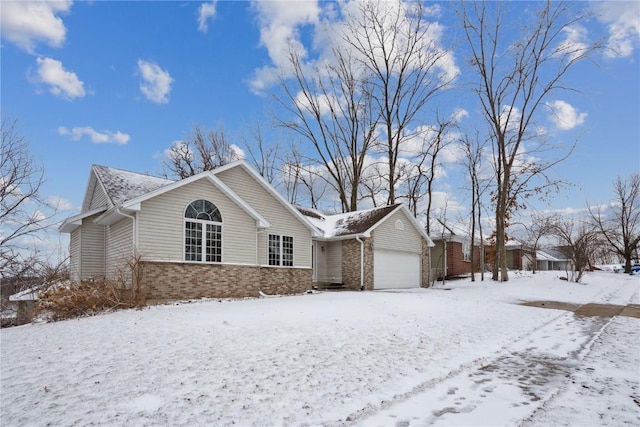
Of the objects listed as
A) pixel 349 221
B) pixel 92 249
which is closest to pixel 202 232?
pixel 92 249

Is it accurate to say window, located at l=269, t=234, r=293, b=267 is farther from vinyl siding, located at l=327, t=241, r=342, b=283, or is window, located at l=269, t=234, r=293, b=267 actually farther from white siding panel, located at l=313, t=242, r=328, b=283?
vinyl siding, located at l=327, t=241, r=342, b=283

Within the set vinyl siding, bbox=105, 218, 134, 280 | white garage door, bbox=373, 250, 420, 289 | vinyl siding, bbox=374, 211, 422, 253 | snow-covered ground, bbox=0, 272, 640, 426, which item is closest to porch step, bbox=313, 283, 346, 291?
white garage door, bbox=373, 250, 420, 289

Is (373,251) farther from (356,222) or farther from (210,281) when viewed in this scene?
(210,281)

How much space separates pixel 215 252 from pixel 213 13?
9.22 m

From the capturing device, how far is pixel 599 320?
10.7 meters

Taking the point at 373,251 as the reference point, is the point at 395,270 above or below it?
below

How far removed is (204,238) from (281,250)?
13.9ft

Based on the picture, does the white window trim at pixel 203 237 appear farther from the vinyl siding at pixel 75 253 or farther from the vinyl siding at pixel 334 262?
the vinyl siding at pixel 334 262

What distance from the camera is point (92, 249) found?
15766 mm

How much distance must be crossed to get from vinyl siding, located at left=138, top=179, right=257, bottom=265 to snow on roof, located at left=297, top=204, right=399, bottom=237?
22.3 ft

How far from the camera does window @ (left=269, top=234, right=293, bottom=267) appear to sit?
1748 cm

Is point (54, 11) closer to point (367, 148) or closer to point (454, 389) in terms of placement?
point (454, 389)

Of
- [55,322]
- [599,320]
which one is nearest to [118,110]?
[55,322]

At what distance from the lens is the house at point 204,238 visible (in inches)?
519
